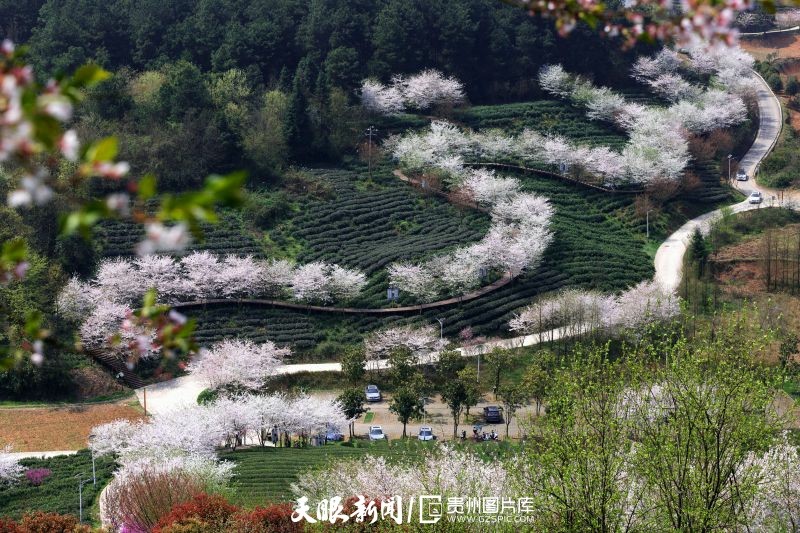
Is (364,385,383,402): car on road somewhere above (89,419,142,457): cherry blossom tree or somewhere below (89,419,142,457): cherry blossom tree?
above

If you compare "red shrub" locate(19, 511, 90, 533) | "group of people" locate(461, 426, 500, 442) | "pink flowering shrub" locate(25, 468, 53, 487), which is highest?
"group of people" locate(461, 426, 500, 442)

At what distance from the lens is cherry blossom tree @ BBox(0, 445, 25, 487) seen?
39.7m

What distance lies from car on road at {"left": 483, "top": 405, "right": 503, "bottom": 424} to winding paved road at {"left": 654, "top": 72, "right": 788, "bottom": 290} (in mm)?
15030

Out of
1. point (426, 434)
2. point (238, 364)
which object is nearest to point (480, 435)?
point (426, 434)

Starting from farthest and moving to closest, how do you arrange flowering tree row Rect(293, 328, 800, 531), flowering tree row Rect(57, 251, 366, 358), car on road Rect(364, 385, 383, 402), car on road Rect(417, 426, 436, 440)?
flowering tree row Rect(57, 251, 366, 358) → car on road Rect(364, 385, 383, 402) → car on road Rect(417, 426, 436, 440) → flowering tree row Rect(293, 328, 800, 531)

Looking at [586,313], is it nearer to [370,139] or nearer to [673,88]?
[370,139]

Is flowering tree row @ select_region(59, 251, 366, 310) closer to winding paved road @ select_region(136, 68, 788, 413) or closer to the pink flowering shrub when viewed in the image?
winding paved road @ select_region(136, 68, 788, 413)

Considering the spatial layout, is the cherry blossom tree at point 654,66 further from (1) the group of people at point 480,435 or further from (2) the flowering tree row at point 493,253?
(1) the group of people at point 480,435

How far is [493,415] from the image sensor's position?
48.6 meters

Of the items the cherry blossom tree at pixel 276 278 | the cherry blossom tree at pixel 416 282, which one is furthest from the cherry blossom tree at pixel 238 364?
the cherry blossom tree at pixel 416 282

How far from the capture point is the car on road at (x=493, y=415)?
1913 inches

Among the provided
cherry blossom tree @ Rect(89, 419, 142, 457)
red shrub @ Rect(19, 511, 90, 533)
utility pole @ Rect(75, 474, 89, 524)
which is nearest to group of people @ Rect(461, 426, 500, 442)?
cherry blossom tree @ Rect(89, 419, 142, 457)

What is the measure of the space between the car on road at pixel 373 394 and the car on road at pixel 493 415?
17.5 feet

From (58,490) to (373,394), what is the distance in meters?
16.3
